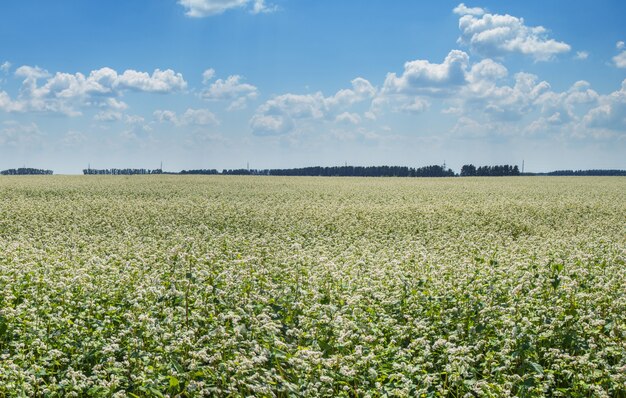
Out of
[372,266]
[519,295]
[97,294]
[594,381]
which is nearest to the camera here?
[594,381]

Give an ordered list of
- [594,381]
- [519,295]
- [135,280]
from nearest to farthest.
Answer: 1. [594,381]
2. [519,295]
3. [135,280]

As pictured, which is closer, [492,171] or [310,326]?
[310,326]

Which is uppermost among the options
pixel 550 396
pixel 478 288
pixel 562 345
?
pixel 478 288

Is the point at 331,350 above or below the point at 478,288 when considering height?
below

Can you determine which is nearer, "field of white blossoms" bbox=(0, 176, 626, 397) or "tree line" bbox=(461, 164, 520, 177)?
"field of white blossoms" bbox=(0, 176, 626, 397)

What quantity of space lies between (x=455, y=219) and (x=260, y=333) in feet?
76.0

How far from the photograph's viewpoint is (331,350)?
867 cm

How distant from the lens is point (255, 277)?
37.5ft

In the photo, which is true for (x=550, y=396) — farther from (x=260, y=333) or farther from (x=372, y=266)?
(x=372, y=266)

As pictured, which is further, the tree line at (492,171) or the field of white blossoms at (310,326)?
the tree line at (492,171)

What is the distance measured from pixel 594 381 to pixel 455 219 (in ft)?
74.3

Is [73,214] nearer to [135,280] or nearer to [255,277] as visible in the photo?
[135,280]

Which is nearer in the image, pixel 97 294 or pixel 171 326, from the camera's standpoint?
pixel 171 326

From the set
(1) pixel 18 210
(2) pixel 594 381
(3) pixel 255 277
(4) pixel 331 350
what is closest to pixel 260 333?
(4) pixel 331 350
